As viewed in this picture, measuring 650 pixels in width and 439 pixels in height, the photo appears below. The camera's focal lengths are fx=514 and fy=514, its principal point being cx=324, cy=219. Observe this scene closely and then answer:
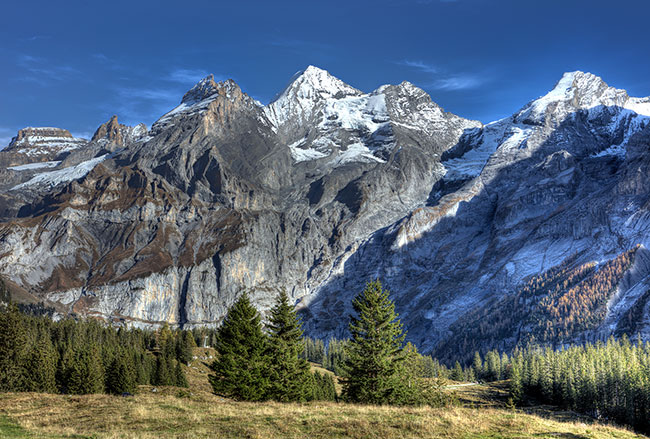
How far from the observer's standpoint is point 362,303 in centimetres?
4619

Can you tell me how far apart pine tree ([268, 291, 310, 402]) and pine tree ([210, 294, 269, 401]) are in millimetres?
821

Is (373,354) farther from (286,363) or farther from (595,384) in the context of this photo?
(595,384)

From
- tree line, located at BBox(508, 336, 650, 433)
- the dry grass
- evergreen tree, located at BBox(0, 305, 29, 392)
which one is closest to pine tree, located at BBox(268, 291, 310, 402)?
the dry grass

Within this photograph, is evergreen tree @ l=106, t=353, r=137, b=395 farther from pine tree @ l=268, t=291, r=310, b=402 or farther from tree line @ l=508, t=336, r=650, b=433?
tree line @ l=508, t=336, r=650, b=433

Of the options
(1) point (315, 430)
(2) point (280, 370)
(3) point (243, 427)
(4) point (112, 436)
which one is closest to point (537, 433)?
(1) point (315, 430)

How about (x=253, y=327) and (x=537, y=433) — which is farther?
(x=253, y=327)

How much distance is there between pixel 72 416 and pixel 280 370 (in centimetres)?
2070

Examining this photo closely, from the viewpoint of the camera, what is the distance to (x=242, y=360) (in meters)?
46.3

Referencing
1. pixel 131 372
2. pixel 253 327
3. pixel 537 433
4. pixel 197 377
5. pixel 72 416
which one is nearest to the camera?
pixel 537 433

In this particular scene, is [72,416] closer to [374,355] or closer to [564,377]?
[374,355]

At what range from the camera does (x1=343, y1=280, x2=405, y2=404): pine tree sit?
43688 millimetres

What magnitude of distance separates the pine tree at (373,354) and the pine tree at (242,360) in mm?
7838

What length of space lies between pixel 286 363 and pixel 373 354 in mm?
8027

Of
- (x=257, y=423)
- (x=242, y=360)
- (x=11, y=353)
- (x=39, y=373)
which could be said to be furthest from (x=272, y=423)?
(x=39, y=373)
